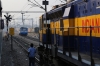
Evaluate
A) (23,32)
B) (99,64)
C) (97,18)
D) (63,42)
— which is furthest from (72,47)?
(23,32)

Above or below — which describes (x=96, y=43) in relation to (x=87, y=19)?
below

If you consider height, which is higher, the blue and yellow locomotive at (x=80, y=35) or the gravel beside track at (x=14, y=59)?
the blue and yellow locomotive at (x=80, y=35)

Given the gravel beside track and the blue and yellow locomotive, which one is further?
the gravel beside track

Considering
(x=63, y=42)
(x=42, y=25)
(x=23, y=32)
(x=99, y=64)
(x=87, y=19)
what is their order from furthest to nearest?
1. (x=23, y=32)
2. (x=42, y=25)
3. (x=63, y=42)
4. (x=87, y=19)
5. (x=99, y=64)

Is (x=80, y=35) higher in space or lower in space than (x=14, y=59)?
higher

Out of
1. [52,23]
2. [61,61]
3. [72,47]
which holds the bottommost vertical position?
[61,61]

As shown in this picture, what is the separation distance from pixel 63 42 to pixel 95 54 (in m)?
3.18

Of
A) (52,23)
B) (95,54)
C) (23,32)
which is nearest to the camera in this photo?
(95,54)

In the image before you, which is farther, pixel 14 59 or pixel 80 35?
pixel 14 59

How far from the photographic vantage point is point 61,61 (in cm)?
1305

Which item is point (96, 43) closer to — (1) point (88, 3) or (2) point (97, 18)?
(2) point (97, 18)

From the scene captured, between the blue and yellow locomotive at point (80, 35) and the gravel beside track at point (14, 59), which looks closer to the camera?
the blue and yellow locomotive at point (80, 35)

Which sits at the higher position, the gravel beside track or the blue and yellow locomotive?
the blue and yellow locomotive

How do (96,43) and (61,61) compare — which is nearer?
(96,43)
